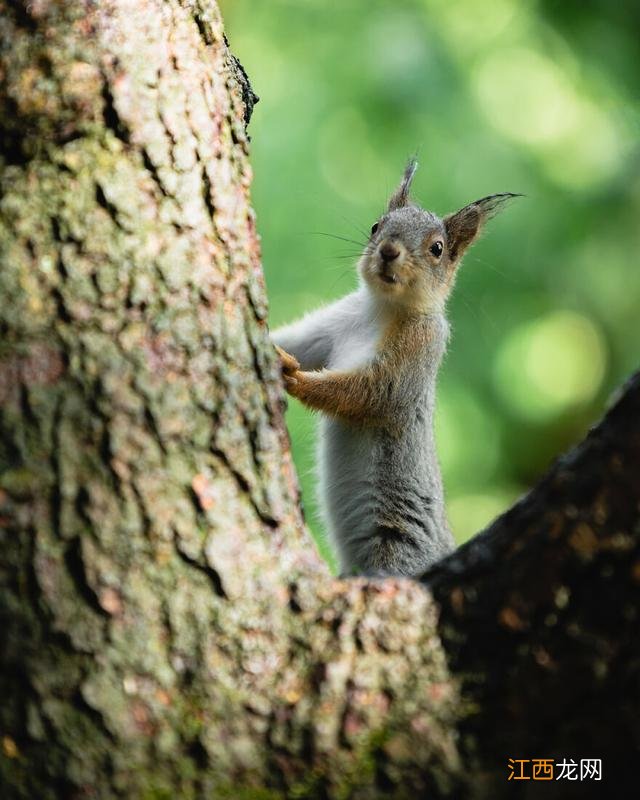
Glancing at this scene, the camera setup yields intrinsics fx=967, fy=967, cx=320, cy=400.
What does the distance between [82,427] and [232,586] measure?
1.36 ft

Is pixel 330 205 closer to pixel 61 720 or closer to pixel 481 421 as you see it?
pixel 481 421

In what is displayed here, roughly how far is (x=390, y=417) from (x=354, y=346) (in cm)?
36

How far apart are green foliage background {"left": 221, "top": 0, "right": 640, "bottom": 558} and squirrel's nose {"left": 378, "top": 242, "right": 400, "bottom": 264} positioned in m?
2.42

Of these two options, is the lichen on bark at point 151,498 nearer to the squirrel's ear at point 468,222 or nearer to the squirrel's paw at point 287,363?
the squirrel's paw at point 287,363

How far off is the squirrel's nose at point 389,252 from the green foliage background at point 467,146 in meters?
2.42

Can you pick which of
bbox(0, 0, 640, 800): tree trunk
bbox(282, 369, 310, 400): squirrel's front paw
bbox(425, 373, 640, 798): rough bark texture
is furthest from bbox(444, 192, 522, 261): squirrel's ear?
bbox(425, 373, 640, 798): rough bark texture

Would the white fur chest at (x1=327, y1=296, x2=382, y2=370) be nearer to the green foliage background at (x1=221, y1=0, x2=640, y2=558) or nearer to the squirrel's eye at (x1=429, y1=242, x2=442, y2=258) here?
the squirrel's eye at (x1=429, y1=242, x2=442, y2=258)

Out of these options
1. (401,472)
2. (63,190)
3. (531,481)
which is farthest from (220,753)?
(531,481)

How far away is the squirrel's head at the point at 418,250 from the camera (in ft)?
12.2

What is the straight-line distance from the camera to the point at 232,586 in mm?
1849

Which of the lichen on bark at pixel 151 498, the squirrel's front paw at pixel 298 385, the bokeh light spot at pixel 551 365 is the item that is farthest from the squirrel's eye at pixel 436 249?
the bokeh light spot at pixel 551 365

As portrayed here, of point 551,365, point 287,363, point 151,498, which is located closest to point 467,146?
point 551,365

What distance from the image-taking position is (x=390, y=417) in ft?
12.0

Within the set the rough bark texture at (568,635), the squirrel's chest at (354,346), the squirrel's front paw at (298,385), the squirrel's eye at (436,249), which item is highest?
the squirrel's eye at (436,249)
